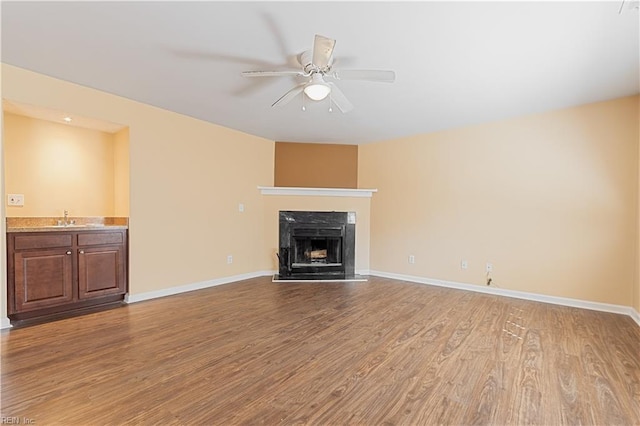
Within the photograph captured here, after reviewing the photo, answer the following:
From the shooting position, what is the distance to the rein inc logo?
1479mm

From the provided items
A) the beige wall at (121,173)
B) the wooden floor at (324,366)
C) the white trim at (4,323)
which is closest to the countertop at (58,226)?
the beige wall at (121,173)

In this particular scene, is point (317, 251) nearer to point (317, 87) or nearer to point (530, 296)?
point (530, 296)

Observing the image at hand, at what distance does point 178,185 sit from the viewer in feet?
12.6

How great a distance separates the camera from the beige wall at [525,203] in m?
3.24

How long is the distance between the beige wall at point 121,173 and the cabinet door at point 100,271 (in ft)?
1.56

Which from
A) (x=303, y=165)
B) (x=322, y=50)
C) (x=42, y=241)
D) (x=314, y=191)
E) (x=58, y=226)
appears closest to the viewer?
(x=322, y=50)

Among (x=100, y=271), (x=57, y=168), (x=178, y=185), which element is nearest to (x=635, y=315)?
(x=178, y=185)

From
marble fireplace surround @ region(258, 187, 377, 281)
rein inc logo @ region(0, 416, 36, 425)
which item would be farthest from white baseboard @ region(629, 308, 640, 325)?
rein inc logo @ region(0, 416, 36, 425)

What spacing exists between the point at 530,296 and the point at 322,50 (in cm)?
379

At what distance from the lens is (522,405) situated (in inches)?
65.8

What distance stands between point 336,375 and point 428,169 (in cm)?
349

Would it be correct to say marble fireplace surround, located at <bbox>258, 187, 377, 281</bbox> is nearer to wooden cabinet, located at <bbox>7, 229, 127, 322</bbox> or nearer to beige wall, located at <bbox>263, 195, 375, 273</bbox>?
beige wall, located at <bbox>263, 195, 375, 273</bbox>

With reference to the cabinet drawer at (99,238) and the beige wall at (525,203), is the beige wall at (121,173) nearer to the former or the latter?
the cabinet drawer at (99,238)

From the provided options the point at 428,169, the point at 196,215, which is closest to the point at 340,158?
the point at 428,169
